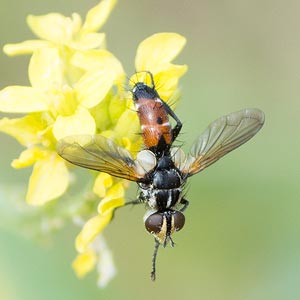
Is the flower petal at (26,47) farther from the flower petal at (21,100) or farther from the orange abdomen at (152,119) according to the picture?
the orange abdomen at (152,119)

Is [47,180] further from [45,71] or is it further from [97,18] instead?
[97,18]

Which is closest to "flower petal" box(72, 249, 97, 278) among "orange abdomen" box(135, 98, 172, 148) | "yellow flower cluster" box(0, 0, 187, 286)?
"yellow flower cluster" box(0, 0, 187, 286)

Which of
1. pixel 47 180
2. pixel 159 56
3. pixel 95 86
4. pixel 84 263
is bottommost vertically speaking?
pixel 84 263

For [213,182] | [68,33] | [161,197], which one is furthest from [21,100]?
[213,182]

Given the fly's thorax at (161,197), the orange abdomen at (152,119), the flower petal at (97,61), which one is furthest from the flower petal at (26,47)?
the fly's thorax at (161,197)

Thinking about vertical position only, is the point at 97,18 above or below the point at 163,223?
above

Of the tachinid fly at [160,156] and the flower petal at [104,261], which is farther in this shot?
the flower petal at [104,261]

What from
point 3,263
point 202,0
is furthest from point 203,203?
point 202,0
